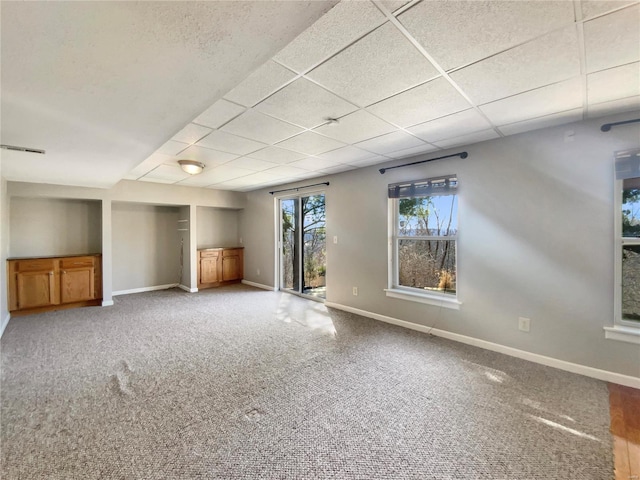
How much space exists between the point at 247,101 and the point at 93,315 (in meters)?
4.30

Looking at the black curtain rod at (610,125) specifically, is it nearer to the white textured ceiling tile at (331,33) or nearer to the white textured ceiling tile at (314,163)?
the white textured ceiling tile at (331,33)

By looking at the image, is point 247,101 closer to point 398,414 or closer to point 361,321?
point 398,414

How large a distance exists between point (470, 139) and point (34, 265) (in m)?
6.39

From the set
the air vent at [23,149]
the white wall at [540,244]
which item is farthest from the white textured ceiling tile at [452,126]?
the air vent at [23,149]

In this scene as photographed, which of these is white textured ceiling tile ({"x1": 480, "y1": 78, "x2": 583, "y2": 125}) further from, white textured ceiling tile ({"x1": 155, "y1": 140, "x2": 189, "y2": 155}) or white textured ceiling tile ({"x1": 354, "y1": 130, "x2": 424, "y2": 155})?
white textured ceiling tile ({"x1": 155, "y1": 140, "x2": 189, "y2": 155})

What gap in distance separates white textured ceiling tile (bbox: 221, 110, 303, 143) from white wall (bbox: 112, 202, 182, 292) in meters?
4.44

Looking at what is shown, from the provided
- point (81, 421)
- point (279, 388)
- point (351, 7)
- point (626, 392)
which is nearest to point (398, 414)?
point (279, 388)

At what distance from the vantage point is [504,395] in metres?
2.14

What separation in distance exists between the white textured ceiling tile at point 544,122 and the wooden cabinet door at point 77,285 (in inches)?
250

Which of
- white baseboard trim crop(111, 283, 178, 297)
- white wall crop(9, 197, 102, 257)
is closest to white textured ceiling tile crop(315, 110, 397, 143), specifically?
white wall crop(9, 197, 102, 257)

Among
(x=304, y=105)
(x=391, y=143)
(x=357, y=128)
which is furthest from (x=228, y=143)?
(x=391, y=143)

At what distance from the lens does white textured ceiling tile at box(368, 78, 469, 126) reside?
1.91 meters

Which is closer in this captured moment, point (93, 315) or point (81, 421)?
point (81, 421)

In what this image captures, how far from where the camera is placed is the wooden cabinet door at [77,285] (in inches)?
177
